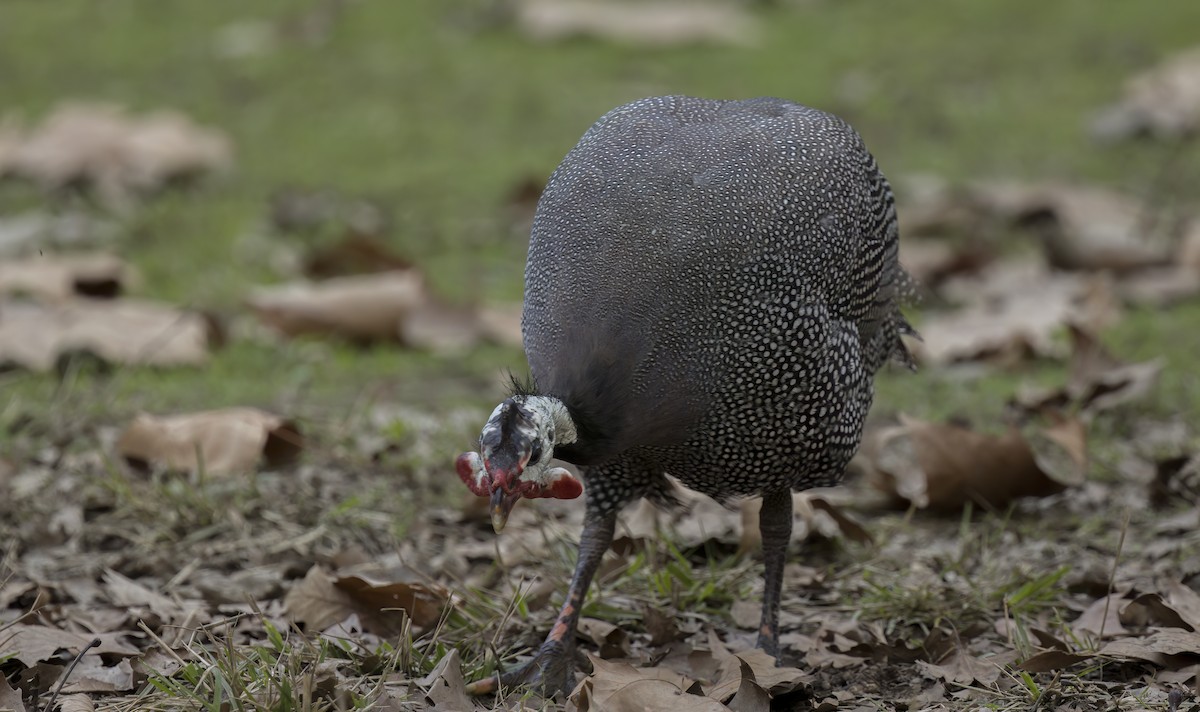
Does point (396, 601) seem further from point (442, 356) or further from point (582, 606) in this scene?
point (442, 356)

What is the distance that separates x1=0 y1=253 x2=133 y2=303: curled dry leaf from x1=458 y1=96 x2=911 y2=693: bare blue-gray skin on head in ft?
11.5

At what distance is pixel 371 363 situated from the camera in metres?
6.21

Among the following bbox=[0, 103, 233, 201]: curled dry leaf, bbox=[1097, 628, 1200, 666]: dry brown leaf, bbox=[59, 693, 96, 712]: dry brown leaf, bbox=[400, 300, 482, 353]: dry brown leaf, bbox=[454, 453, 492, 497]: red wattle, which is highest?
bbox=[454, 453, 492, 497]: red wattle

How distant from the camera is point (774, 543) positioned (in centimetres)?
380

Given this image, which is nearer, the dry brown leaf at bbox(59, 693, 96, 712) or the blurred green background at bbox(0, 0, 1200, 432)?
the dry brown leaf at bbox(59, 693, 96, 712)

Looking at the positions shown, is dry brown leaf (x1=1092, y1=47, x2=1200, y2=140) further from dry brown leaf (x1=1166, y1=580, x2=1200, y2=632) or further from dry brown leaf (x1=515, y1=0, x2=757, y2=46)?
dry brown leaf (x1=1166, y1=580, x2=1200, y2=632)

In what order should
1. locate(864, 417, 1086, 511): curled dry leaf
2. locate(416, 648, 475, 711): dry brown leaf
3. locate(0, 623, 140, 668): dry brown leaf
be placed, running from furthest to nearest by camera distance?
locate(864, 417, 1086, 511): curled dry leaf < locate(0, 623, 140, 668): dry brown leaf < locate(416, 648, 475, 711): dry brown leaf

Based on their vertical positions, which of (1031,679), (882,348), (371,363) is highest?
(882,348)

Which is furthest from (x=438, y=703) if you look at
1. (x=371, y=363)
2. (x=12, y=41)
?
(x=12, y=41)

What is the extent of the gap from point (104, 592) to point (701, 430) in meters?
1.63

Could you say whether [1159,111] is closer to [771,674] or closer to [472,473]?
[771,674]

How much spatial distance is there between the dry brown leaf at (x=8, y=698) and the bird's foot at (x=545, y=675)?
94cm

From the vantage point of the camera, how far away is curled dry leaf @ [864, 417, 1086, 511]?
14.4 feet

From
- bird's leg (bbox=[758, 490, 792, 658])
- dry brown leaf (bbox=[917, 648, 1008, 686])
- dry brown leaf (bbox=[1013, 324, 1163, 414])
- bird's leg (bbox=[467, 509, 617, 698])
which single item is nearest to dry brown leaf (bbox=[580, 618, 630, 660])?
bird's leg (bbox=[467, 509, 617, 698])
